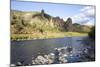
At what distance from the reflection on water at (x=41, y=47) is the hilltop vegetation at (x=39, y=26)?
63 millimetres

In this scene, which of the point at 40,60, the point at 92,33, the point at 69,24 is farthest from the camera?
the point at 92,33

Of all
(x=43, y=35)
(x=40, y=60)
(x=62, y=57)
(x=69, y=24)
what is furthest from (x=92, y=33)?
(x=40, y=60)

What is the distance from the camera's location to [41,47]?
2307mm

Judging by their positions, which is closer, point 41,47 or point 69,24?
point 41,47

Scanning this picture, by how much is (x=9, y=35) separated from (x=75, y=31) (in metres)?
0.84

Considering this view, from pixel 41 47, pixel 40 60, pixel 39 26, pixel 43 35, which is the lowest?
pixel 40 60

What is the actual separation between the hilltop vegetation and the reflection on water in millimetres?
63

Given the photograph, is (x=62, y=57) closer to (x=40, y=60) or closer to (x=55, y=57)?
(x=55, y=57)

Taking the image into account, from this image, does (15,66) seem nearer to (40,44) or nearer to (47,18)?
(40,44)

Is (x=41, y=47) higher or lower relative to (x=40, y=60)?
higher

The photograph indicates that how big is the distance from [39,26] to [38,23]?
38 mm

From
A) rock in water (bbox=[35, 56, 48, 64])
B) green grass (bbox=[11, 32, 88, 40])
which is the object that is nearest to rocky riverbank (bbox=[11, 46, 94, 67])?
rock in water (bbox=[35, 56, 48, 64])

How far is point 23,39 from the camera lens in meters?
2.22
